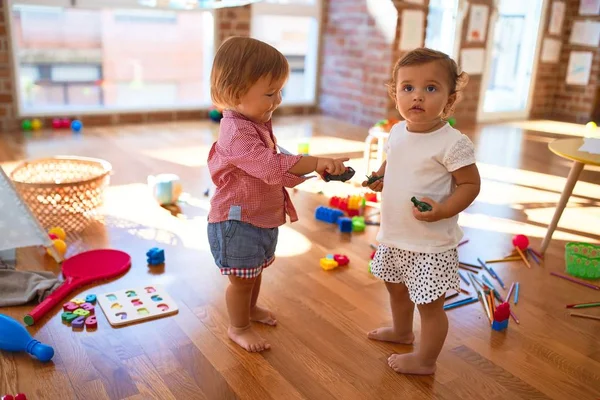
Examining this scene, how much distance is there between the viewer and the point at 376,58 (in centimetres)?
455

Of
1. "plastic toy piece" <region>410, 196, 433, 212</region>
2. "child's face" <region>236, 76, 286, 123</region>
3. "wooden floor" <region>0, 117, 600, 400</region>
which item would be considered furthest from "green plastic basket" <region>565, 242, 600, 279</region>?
"child's face" <region>236, 76, 286, 123</region>

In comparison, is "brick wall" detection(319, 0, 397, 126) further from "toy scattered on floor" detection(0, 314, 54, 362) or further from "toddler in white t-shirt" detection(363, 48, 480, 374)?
"toy scattered on floor" detection(0, 314, 54, 362)

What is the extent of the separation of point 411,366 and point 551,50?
5153mm

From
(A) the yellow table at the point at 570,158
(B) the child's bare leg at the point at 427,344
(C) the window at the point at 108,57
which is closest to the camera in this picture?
(B) the child's bare leg at the point at 427,344

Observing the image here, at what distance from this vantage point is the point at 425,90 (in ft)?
3.95

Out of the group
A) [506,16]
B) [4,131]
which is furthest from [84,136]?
[506,16]

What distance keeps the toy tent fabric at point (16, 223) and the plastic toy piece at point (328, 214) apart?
3.53 feet

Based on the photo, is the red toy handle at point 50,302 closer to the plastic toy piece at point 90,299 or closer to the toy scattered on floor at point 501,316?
the plastic toy piece at point 90,299

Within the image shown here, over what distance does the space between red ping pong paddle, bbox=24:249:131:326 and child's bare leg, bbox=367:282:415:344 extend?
87 centimetres

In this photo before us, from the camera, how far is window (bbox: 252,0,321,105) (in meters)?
4.73

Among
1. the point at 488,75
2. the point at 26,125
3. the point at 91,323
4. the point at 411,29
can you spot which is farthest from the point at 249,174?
the point at 488,75

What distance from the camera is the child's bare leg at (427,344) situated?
1.33m

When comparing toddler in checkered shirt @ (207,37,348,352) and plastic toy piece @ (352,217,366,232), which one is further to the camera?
plastic toy piece @ (352,217,366,232)

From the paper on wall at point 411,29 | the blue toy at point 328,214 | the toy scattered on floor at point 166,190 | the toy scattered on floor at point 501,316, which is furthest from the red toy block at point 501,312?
the paper on wall at point 411,29
